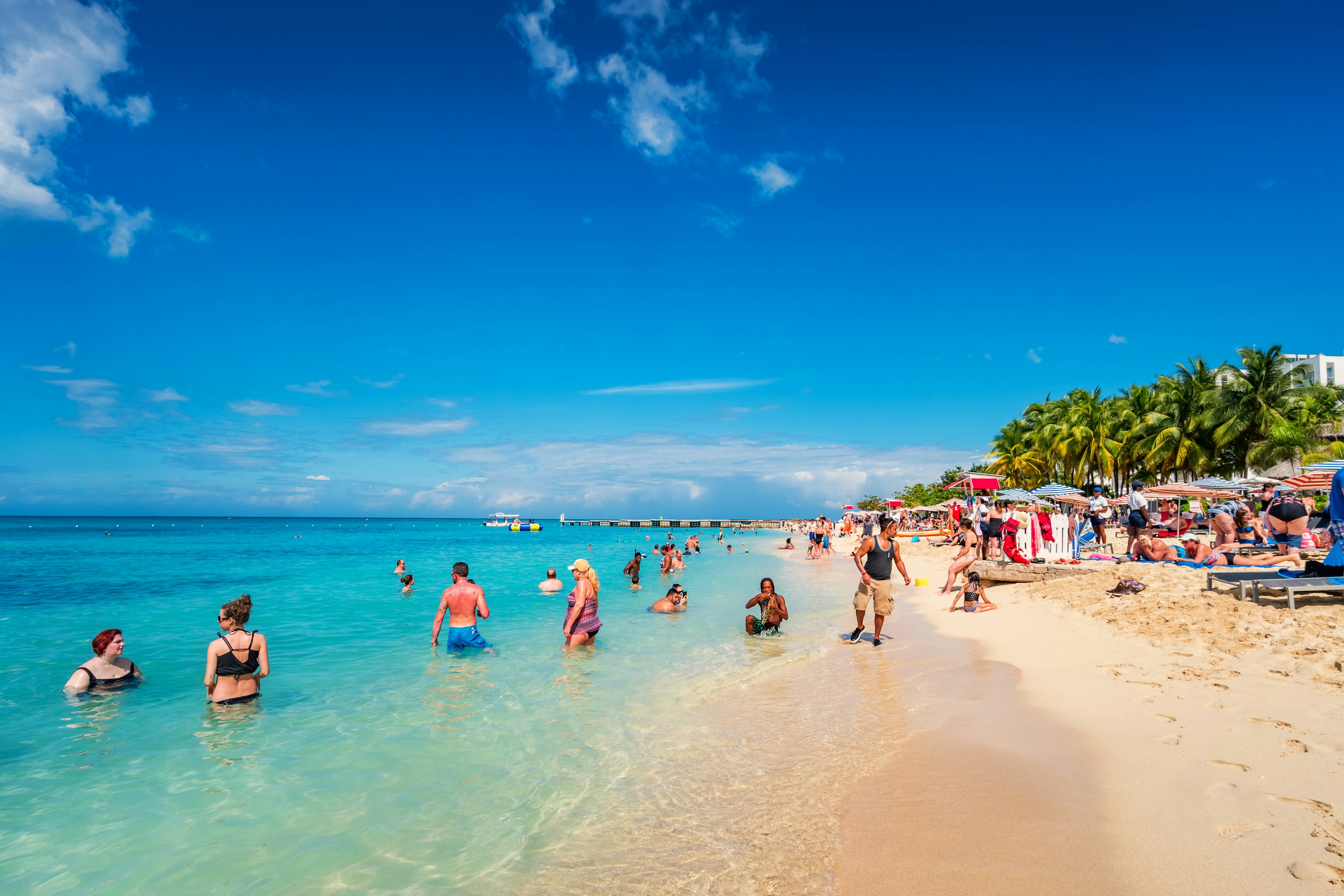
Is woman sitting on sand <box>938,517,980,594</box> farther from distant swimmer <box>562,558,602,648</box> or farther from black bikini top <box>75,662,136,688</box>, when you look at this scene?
black bikini top <box>75,662,136,688</box>

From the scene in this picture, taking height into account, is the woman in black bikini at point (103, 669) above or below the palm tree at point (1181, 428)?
below

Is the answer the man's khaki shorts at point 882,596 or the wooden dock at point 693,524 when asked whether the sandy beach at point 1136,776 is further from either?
the wooden dock at point 693,524

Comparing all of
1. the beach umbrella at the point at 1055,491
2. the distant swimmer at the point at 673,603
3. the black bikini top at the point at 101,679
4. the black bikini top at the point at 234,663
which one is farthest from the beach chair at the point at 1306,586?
the beach umbrella at the point at 1055,491

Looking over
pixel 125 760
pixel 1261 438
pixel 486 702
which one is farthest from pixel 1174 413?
pixel 125 760

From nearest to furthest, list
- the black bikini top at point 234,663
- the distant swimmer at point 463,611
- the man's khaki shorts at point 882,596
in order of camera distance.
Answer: the black bikini top at point 234,663 < the man's khaki shorts at point 882,596 < the distant swimmer at point 463,611

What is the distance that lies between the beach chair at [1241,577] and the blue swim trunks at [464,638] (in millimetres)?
11010

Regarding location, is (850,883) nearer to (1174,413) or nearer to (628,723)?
(628,723)

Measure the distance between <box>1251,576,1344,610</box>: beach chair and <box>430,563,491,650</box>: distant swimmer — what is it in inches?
422

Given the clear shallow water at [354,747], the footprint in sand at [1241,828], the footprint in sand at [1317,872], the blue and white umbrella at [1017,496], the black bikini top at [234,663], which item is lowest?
the clear shallow water at [354,747]

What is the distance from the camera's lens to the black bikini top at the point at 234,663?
7289 mm

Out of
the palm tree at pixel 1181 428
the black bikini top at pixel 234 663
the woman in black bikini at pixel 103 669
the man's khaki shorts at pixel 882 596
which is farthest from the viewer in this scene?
the palm tree at pixel 1181 428

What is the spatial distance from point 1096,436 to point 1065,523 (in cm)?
3323

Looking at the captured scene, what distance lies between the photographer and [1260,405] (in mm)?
35094

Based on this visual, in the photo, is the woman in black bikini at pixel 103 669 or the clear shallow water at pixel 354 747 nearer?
the clear shallow water at pixel 354 747
